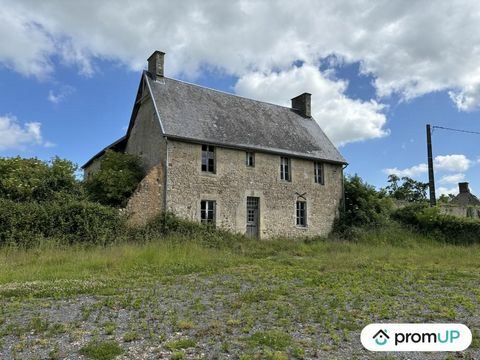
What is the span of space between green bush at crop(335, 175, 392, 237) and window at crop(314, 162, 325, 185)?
178 centimetres

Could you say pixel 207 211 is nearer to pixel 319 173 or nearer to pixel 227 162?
pixel 227 162

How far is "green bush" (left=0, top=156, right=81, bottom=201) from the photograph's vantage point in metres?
14.1

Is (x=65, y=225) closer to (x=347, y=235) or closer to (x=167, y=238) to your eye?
(x=167, y=238)

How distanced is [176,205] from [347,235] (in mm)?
8902

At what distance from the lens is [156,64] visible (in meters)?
18.5

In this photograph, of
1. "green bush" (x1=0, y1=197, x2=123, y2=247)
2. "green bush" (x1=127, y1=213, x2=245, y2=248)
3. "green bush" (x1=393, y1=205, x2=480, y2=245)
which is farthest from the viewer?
"green bush" (x1=393, y1=205, x2=480, y2=245)

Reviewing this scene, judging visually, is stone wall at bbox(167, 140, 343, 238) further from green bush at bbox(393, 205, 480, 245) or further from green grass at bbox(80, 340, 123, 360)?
green grass at bbox(80, 340, 123, 360)

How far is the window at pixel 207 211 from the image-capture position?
1688 cm

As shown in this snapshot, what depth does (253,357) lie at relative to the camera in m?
4.23

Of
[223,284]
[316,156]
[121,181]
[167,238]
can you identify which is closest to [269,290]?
[223,284]

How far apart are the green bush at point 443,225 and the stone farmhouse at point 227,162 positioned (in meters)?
4.24

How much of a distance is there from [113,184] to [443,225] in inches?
639

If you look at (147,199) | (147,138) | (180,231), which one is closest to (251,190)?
(180,231)

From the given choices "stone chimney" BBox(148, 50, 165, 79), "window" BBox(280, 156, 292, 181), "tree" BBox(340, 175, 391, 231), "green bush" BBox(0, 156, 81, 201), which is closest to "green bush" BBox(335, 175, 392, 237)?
"tree" BBox(340, 175, 391, 231)
